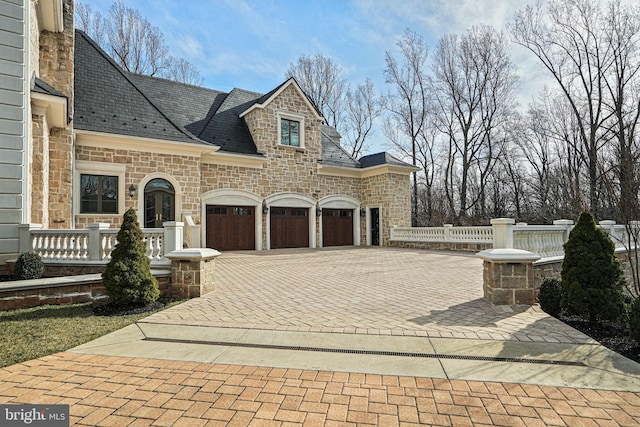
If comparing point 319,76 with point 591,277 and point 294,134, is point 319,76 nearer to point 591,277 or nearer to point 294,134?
point 294,134

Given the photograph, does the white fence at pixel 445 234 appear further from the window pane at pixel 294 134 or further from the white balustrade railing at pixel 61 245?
the white balustrade railing at pixel 61 245

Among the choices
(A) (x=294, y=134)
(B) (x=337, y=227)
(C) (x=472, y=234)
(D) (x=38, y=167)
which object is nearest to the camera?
(D) (x=38, y=167)

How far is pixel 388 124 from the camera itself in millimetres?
29734

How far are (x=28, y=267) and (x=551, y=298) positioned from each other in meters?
10.1

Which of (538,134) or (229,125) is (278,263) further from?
(538,134)

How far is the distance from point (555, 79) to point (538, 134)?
5.65 metres

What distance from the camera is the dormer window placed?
17.4m

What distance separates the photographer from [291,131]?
697 inches

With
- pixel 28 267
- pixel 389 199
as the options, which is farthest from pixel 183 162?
pixel 389 199

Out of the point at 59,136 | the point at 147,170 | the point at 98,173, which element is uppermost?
the point at 59,136

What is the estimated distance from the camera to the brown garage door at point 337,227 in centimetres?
1902

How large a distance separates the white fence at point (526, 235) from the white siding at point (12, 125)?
1228 centimetres

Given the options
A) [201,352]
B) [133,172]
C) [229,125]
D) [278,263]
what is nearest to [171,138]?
[133,172]

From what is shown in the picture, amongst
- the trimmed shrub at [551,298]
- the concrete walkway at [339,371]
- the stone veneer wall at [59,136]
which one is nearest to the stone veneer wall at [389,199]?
the trimmed shrub at [551,298]
